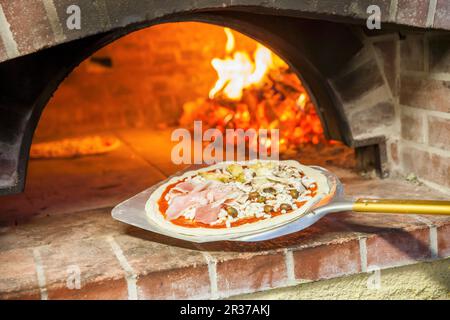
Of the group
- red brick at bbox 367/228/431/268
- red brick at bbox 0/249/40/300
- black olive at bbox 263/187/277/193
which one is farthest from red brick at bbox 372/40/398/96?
red brick at bbox 0/249/40/300

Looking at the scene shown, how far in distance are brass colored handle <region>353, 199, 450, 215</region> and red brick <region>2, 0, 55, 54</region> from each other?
2.78ft

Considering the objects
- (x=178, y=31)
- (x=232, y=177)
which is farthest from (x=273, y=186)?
(x=178, y=31)

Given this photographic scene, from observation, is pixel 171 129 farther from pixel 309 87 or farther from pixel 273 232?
pixel 273 232

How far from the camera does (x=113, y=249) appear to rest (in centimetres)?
159

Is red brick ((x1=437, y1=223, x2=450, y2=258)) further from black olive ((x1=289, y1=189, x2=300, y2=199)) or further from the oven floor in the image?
the oven floor

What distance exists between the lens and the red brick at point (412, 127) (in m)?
1.97

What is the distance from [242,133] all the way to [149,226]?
1.42m

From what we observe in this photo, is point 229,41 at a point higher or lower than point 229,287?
higher

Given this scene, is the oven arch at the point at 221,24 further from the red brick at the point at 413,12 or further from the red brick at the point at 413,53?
the red brick at the point at 413,12

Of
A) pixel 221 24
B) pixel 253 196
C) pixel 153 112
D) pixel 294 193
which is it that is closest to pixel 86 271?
pixel 253 196

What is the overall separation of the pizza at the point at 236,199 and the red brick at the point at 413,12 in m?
0.50

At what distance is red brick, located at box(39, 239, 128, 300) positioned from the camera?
54.4 inches


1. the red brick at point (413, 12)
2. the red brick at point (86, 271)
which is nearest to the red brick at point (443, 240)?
the red brick at point (413, 12)

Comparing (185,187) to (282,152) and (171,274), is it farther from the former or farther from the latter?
(282,152)
